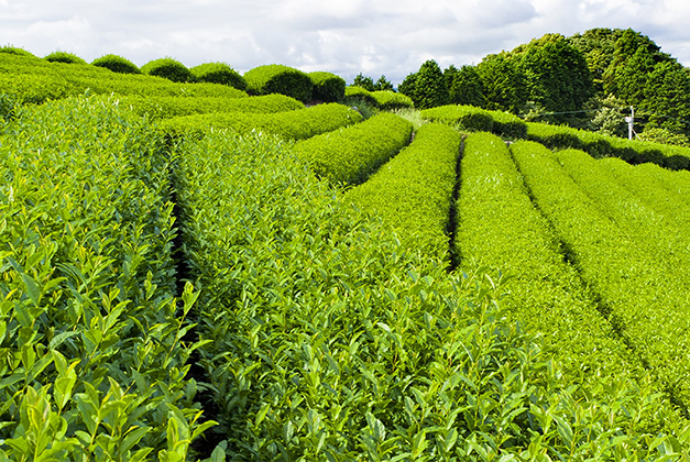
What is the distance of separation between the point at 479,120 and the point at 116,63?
17.8m

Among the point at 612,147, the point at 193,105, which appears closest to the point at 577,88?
the point at 612,147

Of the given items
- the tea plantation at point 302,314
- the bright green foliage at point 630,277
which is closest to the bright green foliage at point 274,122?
the tea plantation at point 302,314

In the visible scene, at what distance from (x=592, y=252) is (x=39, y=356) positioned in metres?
8.38

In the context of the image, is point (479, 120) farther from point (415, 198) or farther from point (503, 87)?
point (503, 87)

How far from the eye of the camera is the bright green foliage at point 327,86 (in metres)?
25.3

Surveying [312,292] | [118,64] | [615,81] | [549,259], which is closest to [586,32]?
[615,81]

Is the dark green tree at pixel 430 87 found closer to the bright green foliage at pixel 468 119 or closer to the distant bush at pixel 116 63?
the bright green foliage at pixel 468 119

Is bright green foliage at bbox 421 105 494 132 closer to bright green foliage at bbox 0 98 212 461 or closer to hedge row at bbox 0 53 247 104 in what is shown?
hedge row at bbox 0 53 247 104

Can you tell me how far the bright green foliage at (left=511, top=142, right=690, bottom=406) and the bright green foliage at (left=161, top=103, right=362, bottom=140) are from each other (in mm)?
6891

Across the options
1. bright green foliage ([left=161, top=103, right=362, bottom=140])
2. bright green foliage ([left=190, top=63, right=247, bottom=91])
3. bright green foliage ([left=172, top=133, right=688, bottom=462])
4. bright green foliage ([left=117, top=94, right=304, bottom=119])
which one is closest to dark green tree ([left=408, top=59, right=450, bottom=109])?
bright green foliage ([left=190, top=63, right=247, bottom=91])

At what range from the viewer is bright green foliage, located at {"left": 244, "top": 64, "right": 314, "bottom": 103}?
74.4 ft

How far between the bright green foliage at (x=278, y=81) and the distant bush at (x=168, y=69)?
3.13m

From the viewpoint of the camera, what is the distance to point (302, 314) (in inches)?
113

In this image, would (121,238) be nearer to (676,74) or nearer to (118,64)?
(118,64)
